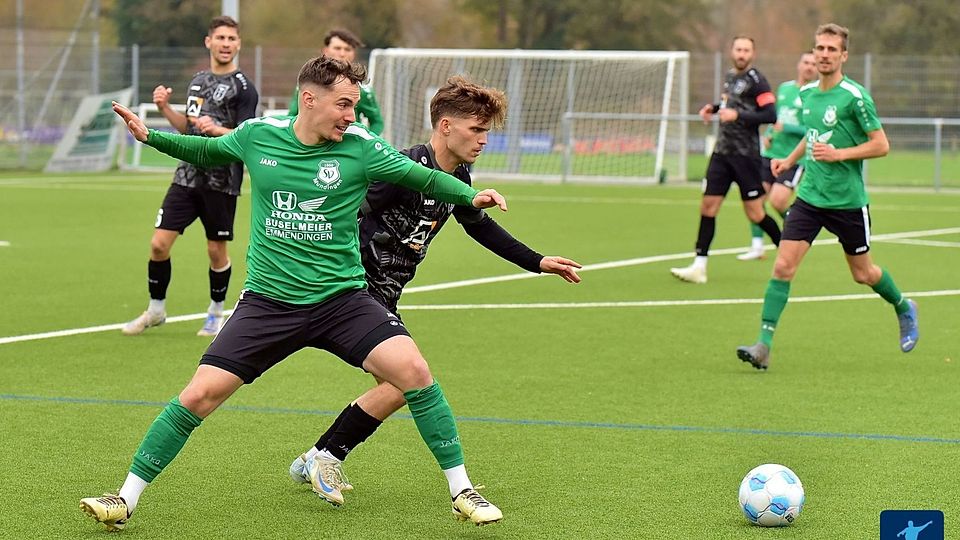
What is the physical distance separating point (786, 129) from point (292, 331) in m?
10.7

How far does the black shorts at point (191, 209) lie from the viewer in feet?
32.7

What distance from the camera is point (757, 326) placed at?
1080cm

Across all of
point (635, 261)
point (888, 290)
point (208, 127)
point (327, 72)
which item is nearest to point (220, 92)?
point (208, 127)

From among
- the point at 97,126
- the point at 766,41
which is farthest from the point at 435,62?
the point at 766,41

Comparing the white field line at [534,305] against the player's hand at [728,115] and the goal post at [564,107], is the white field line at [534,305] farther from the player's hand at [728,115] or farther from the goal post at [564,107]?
the goal post at [564,107]

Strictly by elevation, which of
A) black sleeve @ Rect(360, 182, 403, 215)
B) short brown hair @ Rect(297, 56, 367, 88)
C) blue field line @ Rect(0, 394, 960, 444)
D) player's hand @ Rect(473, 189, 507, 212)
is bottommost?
blue field line @ Rect(0, 394, 960, 444)

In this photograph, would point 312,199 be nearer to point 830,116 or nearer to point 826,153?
point 826,153

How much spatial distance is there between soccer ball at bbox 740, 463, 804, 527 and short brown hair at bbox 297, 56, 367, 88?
213 centimetres

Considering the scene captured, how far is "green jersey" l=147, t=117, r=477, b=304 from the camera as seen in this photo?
17.8 feet

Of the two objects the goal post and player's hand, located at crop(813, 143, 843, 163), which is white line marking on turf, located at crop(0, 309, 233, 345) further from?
the goal post

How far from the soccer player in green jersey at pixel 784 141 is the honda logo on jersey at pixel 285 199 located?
9.79m

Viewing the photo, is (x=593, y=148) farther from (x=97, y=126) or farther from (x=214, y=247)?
(x=214, y=247)

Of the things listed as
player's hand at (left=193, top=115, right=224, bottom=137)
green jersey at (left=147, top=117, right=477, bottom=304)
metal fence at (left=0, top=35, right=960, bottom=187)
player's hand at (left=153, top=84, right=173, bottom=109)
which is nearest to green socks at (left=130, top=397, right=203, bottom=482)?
green jersey at (left=147, top=117, right=477, bottom=304)

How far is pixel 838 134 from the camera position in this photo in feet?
29.9
